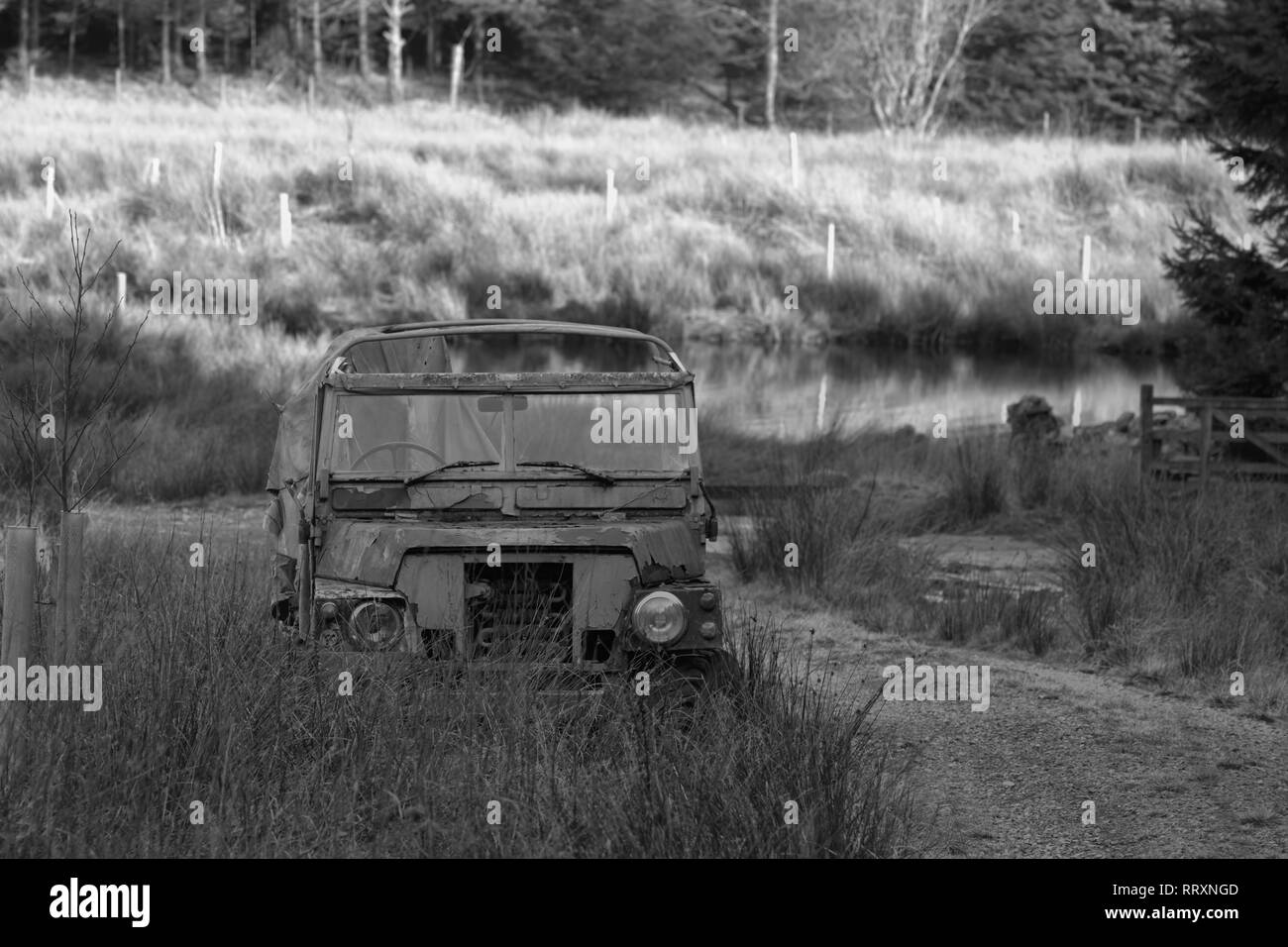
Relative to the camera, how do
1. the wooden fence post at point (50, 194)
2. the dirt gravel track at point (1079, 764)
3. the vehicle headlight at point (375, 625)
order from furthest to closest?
the wooden fence post at point (50, 194) < the dirt gravel track at point (1079, 764) < the vehicle headlight at point (375, 625)

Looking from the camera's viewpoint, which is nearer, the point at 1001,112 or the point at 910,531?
the point at 910,531

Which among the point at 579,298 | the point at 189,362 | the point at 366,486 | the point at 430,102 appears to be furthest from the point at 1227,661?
the point at 430,102

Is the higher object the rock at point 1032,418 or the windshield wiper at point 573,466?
the windshield wiper at point 573,466

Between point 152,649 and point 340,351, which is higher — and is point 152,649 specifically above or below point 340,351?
below

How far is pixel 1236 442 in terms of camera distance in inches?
542

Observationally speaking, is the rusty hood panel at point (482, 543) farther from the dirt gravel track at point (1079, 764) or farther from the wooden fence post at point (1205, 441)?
the wooden fence post at point (1205, 441)

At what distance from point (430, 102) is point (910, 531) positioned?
44.1 m

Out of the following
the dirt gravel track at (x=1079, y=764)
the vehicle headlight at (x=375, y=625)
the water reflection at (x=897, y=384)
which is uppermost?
the vehicle headlight at (x=375, y=625)

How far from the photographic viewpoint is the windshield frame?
22.0 feet

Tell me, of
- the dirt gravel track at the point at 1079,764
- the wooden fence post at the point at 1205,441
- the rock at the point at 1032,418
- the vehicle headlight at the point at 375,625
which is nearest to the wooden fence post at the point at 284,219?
the rock at the point at 1032,418

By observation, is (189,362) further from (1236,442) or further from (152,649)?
(152,649)

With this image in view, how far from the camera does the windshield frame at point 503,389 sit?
6707 mm

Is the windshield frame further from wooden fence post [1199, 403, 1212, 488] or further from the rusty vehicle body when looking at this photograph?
wooden fence post [1199, 403, 1212, 488]
